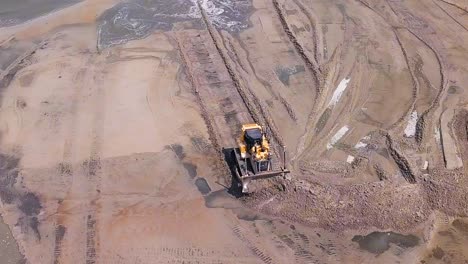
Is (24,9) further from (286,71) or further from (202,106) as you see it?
(286,71)

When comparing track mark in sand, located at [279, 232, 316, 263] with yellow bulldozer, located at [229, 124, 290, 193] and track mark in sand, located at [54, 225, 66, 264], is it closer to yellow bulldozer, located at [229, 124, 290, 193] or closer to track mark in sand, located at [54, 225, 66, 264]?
yellow bulldozer, located at [229, 124, 290, 193]

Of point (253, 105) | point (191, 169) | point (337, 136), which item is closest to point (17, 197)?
point (191, 169)

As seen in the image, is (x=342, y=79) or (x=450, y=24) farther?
(x=450, y=24)

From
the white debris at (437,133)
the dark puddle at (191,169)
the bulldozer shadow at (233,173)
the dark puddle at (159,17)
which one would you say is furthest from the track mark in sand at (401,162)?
the dark puddle at (159,17)

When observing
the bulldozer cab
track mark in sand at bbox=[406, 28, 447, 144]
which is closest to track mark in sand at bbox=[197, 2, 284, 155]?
the bulldozer cab

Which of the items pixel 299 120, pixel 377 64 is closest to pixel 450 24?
pixel 377 64

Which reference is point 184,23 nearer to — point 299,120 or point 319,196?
point 299,120
